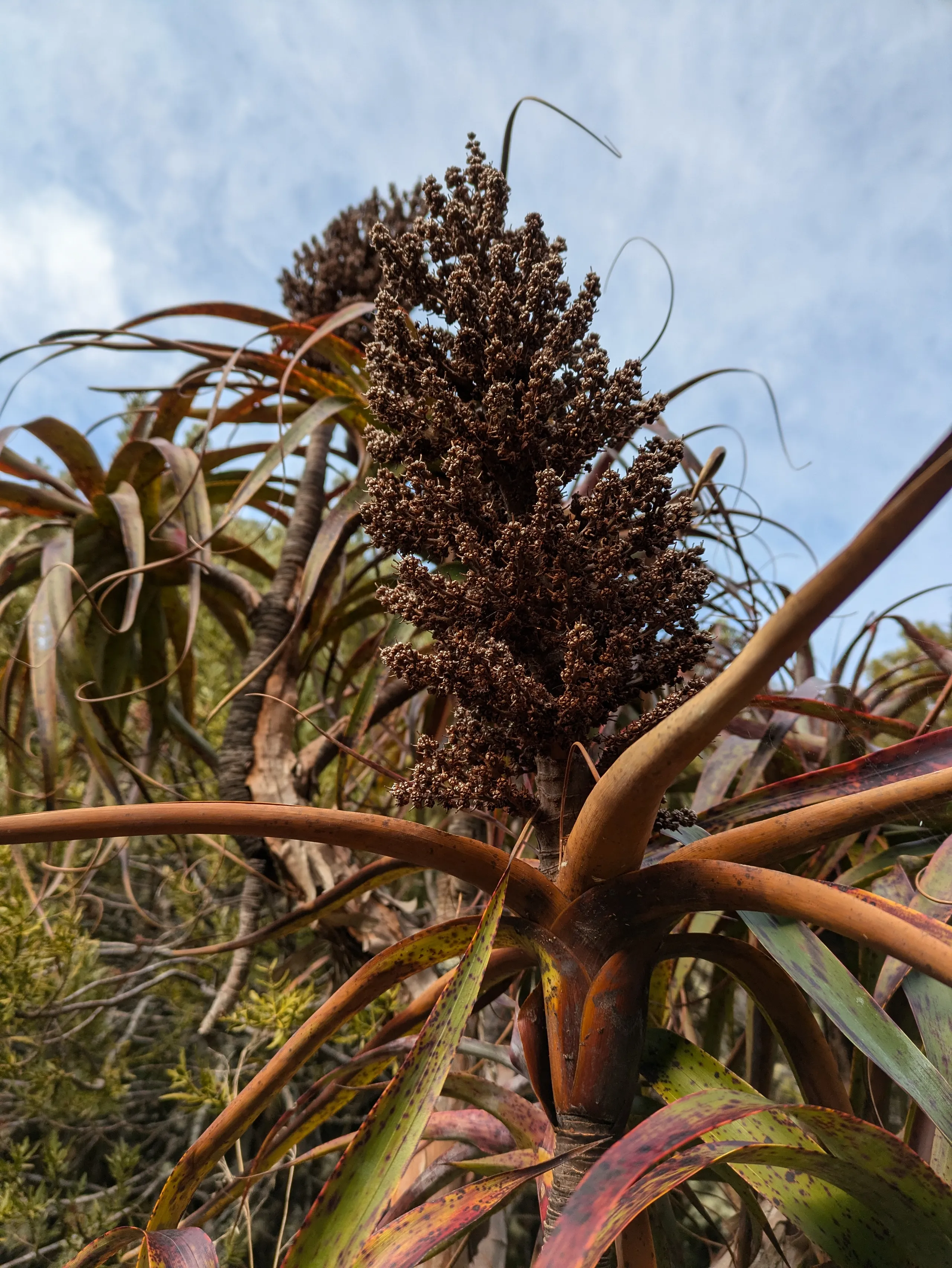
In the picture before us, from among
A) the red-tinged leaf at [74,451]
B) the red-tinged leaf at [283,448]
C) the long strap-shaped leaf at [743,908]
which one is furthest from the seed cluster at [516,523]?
the red-tinged leaf at [74,451]

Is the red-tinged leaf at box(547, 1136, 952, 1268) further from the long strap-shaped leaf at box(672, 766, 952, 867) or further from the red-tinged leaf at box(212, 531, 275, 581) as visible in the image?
the red-tinged leaf at box(212, 531, 275, 581)

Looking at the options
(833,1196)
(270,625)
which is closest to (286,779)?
(270,625)

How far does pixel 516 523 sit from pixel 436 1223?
0.39m

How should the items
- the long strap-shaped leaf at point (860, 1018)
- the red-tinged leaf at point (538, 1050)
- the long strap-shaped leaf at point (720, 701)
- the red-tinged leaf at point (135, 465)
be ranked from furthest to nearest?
the red-tinged leaf at point (135, 465)
the red-tinged leaf at point (538, 1050)
the long strap-shaped leaf at point (860, 1018)
the long strap-shaped leaf at point (720, 701)

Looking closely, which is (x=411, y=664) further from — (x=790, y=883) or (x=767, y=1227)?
(x=767, y=1227)

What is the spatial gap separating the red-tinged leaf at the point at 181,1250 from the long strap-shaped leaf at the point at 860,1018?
0.33 metres

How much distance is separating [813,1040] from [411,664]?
0.35 m

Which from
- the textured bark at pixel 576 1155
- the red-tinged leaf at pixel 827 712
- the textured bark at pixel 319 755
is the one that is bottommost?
the textured bark at pixel 576 1155

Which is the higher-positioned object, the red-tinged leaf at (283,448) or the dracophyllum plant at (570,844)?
the red-tinged leaf at (283,448)

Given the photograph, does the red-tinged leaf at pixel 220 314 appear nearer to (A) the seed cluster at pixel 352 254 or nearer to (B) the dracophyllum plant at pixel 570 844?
(A) the seed cluster at pixel 352 254

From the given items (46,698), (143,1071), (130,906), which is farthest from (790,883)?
(143,1071)

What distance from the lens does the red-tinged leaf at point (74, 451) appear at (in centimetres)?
120

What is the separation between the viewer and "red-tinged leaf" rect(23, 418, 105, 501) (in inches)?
47.2

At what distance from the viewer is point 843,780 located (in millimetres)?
539
